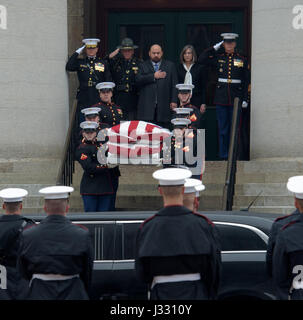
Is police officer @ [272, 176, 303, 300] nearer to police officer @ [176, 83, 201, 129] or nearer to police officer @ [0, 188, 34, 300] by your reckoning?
police officer @ [0, 188, 34, 300]

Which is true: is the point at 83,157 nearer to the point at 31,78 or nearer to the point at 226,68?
the point at 31,78

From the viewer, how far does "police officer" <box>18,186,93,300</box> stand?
267 inches

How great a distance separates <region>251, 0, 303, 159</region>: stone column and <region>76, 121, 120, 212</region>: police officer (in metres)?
3.22

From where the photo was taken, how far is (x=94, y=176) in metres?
11.8

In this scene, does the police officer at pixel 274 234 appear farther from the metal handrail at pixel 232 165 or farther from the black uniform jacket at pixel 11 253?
the metal handrail at pixel 232 165

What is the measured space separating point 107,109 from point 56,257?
6.10 metres

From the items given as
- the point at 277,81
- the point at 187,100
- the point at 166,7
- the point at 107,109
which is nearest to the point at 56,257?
the point at 107,109

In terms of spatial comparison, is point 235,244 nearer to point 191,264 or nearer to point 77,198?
point 191,264

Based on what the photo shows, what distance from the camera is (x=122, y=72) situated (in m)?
14.1

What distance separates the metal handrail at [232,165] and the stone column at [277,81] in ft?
2.82

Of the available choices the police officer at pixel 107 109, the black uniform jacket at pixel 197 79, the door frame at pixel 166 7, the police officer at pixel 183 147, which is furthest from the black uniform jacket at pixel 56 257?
the door frame at pixel 166 7

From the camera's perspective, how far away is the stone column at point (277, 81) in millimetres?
13781

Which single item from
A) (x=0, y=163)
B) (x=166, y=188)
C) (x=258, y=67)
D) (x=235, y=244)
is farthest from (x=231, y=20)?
(x=166, y=188)
